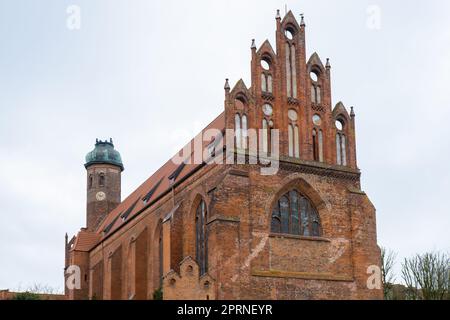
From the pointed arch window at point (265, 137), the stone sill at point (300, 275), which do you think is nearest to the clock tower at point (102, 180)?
the pointed arch window at point (265, 137)

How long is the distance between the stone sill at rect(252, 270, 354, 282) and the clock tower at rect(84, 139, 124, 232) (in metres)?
29.8

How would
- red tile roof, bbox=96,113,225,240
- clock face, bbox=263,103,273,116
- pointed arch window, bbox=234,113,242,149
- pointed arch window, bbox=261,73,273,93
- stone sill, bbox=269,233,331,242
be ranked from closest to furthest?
1. stone sill, bbox=269,233,331,242
2. pointed arch window, bbox=234,113,242,149
3. clock face, bbox=263,103,273,116
4. pointed arch window, bbox=261,73,273,93
5. red tile roof, bbox=96,113,225,240

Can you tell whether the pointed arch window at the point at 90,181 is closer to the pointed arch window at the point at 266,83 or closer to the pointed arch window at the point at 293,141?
the pointed arch window at the point at 266,83

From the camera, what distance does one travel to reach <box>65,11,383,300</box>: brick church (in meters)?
27.7

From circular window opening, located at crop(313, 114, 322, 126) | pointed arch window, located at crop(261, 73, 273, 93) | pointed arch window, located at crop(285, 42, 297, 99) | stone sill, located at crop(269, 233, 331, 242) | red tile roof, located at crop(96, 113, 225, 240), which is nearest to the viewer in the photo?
stone sill, located at crop(269, 233, 331, 242)

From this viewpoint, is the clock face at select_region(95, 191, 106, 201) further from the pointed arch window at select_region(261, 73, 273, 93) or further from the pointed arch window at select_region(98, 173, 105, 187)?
the pointed arch window at select_region(261, 73, 273, 93)

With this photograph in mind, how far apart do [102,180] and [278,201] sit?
99.5 feet

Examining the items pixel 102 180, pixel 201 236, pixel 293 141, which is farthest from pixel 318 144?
pixel 102 180

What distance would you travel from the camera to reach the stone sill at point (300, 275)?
27.9 meters

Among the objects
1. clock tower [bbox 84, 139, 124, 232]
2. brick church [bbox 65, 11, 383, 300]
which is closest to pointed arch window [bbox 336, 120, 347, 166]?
brick church [bbox 65, 11, 383, 300]

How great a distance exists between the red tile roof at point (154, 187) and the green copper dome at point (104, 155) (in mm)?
4460

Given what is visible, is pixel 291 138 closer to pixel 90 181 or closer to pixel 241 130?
pixel 241 130

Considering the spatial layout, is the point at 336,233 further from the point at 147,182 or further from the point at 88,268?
the point at 88,268

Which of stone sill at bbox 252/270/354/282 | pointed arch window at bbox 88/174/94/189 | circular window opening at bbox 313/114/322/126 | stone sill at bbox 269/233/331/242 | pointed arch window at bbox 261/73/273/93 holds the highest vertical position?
pointed arch window at bbox 88/174/94/189
